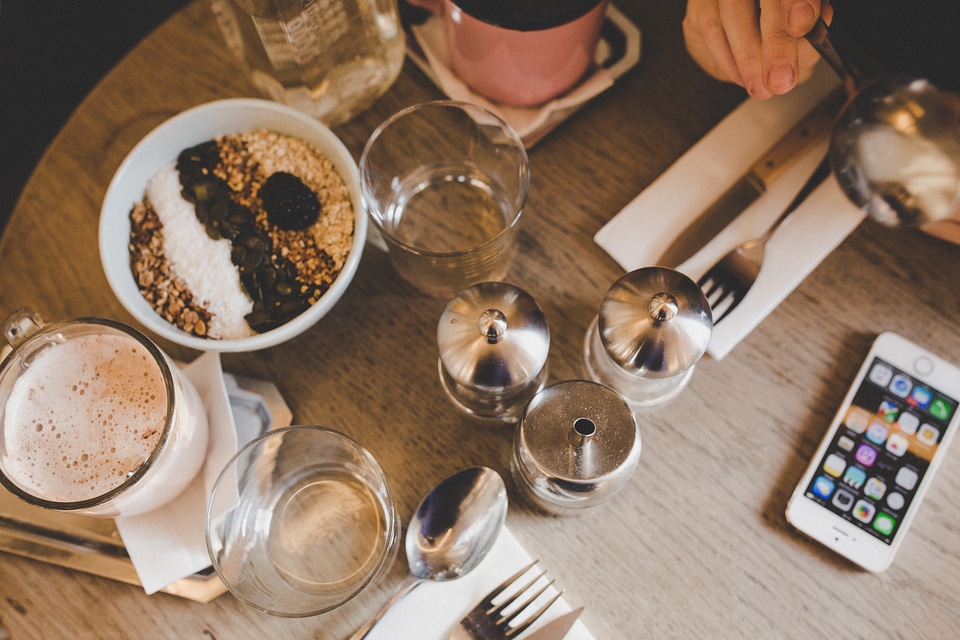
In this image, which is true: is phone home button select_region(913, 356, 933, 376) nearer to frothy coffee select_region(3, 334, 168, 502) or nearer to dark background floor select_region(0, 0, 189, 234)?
frothy coffee select_region(3, 334, 168, 502)

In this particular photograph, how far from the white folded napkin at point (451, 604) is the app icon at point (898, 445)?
1.02ft

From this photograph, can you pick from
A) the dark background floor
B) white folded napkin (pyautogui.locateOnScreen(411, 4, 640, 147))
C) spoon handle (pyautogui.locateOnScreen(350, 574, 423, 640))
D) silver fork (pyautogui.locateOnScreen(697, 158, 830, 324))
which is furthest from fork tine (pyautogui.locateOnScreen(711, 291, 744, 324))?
the dark background floor

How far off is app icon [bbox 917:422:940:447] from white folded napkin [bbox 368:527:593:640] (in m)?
0.34

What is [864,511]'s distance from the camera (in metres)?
0.59

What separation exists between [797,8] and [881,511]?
0.43 meters

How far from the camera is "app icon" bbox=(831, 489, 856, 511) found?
23.4 inches

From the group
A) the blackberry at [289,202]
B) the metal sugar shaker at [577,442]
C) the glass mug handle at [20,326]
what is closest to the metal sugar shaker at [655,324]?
the metal sugar shaker at [577,442]

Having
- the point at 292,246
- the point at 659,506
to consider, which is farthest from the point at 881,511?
the point at 292,246

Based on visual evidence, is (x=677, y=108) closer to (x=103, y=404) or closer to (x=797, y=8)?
(x=797, y=8)

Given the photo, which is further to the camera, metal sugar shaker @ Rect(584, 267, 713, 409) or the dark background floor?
the dark background floor

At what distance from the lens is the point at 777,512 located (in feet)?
2.01

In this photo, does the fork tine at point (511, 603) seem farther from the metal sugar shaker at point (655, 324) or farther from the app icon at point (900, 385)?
the app icon at point (900, 385)

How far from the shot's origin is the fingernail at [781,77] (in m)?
0.58

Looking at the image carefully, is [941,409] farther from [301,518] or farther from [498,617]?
[301,518]
